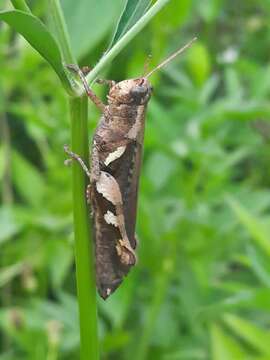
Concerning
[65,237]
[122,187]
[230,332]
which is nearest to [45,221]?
[65,237]

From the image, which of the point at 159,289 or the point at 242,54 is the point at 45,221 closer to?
the point at 159,289

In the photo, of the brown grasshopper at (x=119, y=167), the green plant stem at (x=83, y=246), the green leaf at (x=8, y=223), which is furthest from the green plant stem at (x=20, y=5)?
the green leaf at (x=8, y=223)

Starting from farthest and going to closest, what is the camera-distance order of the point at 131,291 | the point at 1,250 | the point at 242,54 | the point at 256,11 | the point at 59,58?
the point at 256,11 → the point at 242,54 → the point at 1,250 → the point at 131,291 → the point at 59,58

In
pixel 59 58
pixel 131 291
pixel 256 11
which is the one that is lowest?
pixel 131 291

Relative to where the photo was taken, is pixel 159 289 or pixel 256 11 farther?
pixel 256 11

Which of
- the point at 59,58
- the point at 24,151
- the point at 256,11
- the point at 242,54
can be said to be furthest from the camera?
the point at 256,11

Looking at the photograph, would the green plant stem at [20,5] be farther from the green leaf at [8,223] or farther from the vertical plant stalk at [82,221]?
the green leaf at [8,223]

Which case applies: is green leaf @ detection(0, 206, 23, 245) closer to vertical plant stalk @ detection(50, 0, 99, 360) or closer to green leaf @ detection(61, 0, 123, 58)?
green leaf @ detection(61, 0, 123, 58)
